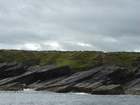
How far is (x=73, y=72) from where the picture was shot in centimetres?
13800

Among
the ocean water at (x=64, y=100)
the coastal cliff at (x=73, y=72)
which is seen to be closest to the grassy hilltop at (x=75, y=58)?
the coastal cliff at (x=73, y=72)

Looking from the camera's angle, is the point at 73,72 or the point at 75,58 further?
the point at 75,58

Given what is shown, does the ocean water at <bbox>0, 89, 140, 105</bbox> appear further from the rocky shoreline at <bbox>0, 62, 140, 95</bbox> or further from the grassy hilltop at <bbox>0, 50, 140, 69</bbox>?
the grassy hilltop at <bbox>0, 50, 140, 69</bbox>

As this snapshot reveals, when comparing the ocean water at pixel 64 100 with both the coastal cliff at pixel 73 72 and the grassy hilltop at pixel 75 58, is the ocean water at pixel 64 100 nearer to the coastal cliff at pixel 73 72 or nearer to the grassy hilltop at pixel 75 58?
the coastal cliff at pixel 73 72

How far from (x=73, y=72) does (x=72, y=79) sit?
47.9ft

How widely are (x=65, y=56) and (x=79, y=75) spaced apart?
137ft

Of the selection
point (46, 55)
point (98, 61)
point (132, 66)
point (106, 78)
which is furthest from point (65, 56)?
point (106, 78)

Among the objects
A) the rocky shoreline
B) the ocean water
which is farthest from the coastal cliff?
the ocean water

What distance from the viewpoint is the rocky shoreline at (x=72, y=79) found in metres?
117

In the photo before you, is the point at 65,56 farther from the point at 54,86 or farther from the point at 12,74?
the point at 54,86

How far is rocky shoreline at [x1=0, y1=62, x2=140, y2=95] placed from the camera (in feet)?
384

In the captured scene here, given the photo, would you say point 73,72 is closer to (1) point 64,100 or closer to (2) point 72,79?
(2) point 72,79

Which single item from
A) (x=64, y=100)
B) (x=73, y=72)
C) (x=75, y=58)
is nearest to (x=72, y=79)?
(x=73, y=72)

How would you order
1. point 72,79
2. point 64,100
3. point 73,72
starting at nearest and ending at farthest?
point 64,100 → point 72,79 → point 73,72
